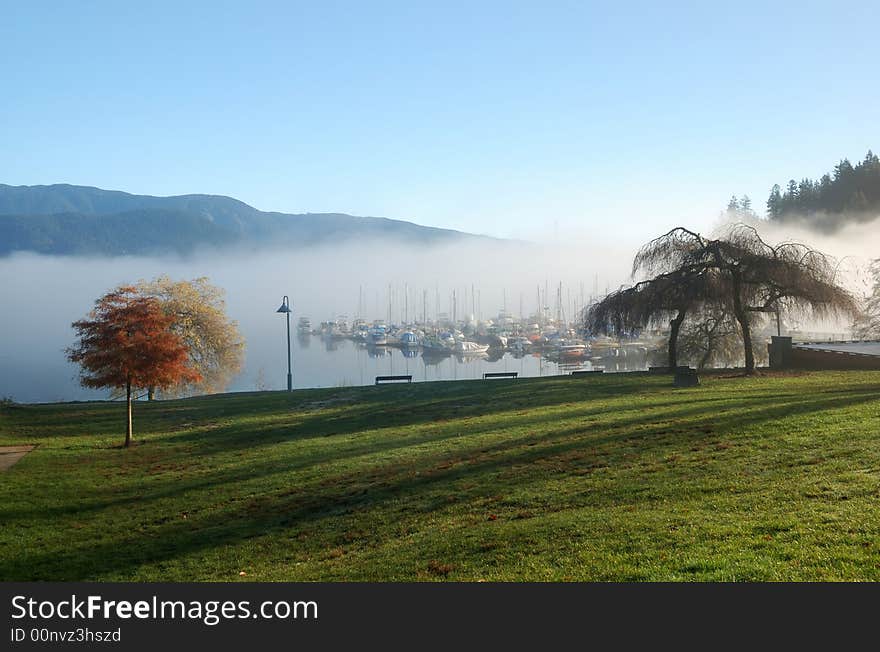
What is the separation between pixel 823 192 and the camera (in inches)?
4107

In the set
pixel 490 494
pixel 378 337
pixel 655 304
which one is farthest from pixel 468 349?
pixel 490 494

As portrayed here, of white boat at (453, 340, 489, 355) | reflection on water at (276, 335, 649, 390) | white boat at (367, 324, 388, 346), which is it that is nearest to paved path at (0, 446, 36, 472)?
reflection on water at (276, 335, 649, 390)

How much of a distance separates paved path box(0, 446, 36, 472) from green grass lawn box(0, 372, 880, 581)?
49 cm

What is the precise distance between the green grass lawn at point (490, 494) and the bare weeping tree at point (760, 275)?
6.93 m

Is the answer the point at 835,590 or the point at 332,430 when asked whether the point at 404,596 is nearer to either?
the point at 835,590

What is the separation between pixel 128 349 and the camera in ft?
84.3

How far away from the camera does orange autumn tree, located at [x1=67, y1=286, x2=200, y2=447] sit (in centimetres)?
2567

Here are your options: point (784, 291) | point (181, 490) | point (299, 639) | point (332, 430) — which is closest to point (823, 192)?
point (784, 291)

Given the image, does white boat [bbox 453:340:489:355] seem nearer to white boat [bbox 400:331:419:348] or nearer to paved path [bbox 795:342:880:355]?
white boat [bbox 400:331:419:348]

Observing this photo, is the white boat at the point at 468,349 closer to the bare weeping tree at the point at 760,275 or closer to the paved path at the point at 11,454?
the bare weeping tree at the point at 760,275

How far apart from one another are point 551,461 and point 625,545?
21.4 feet

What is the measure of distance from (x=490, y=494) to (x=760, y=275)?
23.9 meters

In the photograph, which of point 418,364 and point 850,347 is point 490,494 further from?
point 418,364

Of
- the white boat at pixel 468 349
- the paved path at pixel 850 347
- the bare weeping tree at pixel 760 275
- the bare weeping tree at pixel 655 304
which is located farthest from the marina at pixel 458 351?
the bare weeping tree at pixel 760 275
